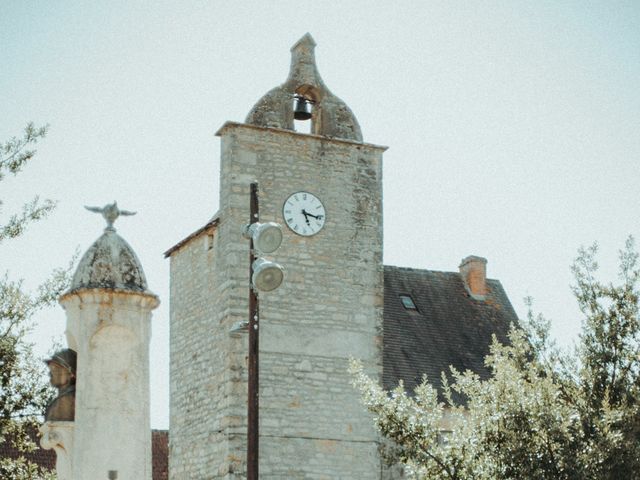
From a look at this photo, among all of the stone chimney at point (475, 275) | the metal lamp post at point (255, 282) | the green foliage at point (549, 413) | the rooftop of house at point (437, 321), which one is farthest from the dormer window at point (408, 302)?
the metal lamp post at point (255, 282)

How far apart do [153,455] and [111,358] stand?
81.5 ft

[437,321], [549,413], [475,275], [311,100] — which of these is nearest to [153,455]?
[437,321]

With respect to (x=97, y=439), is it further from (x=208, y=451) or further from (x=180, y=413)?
(x=180, y=413)

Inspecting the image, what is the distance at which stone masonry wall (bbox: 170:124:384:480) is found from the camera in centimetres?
1691

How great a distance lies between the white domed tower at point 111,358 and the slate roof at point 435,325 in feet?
49.3

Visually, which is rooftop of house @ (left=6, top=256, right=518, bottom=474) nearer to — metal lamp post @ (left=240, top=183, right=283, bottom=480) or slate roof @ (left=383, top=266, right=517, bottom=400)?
slate roof @ (left=383, top=266, right=517, bottom=400)

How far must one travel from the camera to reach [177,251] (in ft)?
65.3

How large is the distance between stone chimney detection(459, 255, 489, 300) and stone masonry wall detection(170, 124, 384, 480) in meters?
8.11

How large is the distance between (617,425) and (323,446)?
642 centimetres

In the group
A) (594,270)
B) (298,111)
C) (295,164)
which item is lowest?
(594,270)

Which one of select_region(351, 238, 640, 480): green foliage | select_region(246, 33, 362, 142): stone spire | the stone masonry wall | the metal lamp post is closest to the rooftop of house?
the stone masonry wall

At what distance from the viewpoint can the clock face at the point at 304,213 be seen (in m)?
17.8

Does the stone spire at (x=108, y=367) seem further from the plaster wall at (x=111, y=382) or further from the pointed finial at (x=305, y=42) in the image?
the pointed finial at (x=305, y=42)

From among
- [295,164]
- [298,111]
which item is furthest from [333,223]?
[298,111]
